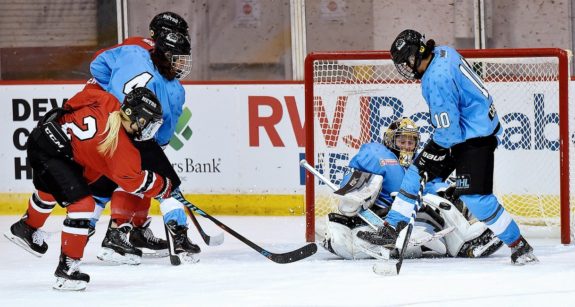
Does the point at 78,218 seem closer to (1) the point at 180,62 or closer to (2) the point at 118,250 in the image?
(2) the point at 118,250

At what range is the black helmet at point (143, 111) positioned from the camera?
5094 mm

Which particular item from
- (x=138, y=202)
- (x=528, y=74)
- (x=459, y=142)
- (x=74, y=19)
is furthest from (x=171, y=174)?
(x=74, y=19)

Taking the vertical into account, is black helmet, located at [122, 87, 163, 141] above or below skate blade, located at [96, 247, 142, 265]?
above

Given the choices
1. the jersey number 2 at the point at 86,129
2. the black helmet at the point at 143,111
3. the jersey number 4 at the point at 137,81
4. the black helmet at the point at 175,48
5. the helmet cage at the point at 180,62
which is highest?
the black helmet at the point at 175,48

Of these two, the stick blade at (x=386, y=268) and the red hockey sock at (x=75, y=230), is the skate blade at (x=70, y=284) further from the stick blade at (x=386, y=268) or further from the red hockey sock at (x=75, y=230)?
the stick blade at (x=386, y=268)

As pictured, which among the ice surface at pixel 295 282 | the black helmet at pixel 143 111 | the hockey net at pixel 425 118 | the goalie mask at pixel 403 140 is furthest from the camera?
the hockey net at pixel 425 118

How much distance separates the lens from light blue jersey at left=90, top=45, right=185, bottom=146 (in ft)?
19.1

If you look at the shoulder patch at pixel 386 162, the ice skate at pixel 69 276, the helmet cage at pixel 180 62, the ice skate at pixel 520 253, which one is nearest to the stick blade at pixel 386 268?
the ice skate at pixel 520 253

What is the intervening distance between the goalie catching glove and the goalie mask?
191 millimetres

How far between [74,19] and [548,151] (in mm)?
3060

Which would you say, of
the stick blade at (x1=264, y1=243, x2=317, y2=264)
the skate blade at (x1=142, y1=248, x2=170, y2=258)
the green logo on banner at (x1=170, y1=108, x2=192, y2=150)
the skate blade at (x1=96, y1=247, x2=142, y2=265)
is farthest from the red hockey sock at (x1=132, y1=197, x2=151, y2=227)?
the green logo on banner at (x1=170, y1=108, x2=192, y2=150)

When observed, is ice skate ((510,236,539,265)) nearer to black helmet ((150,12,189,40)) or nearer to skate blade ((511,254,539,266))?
skate blade ((511,254,539,266))

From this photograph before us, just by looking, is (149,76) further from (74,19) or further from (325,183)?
(74,19)

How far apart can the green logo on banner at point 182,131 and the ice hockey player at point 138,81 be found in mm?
1629
